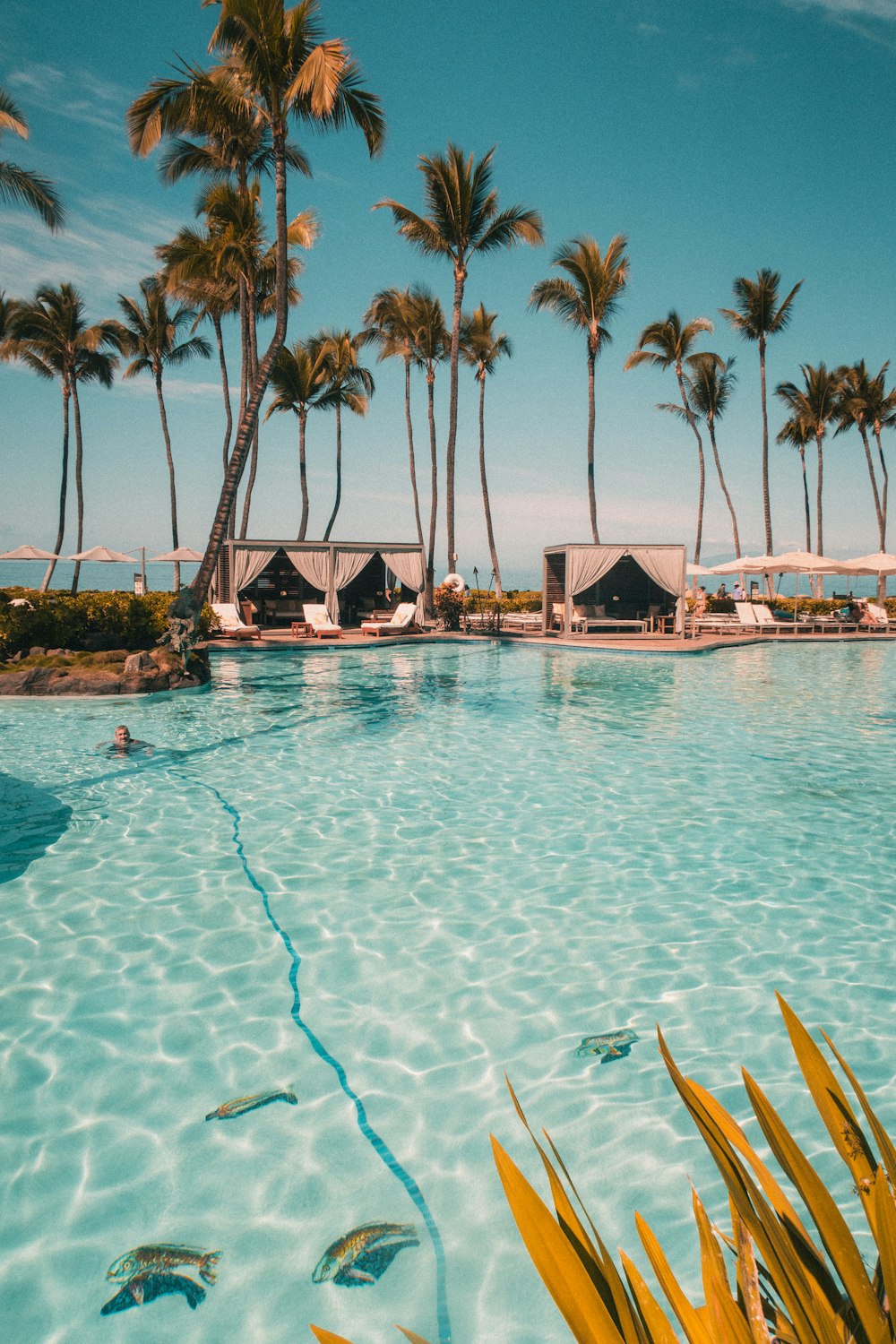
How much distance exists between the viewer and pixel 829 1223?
862 millimetres

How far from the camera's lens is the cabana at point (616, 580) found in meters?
21.8

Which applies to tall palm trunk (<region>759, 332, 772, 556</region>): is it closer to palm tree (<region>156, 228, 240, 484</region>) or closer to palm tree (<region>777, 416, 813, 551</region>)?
palm tree (<region>777, 416, 813, 551</region>)

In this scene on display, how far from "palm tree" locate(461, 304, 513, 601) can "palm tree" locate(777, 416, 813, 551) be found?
15.9m

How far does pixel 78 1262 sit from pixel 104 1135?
Result: 0.55 meters

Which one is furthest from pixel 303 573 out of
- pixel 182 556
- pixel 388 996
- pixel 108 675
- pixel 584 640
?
pixel 388 996

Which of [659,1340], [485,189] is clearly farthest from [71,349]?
[659,1340]

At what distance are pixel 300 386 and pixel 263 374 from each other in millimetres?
17824

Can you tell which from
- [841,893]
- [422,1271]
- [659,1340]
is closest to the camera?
[659,1340]

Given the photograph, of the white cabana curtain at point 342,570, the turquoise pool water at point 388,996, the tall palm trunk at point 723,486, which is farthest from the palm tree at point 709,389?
the turquoise pool water at point 388,996

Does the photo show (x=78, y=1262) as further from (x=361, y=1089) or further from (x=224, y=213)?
(x=224, y=213)

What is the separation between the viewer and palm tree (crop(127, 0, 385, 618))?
12336mm

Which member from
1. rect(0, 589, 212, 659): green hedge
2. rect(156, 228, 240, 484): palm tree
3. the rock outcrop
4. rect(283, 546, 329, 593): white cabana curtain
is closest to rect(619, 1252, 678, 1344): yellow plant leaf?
the rock outcrop

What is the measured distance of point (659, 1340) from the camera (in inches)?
31.9

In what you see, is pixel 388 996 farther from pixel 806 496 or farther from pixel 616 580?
pixel 806 496
